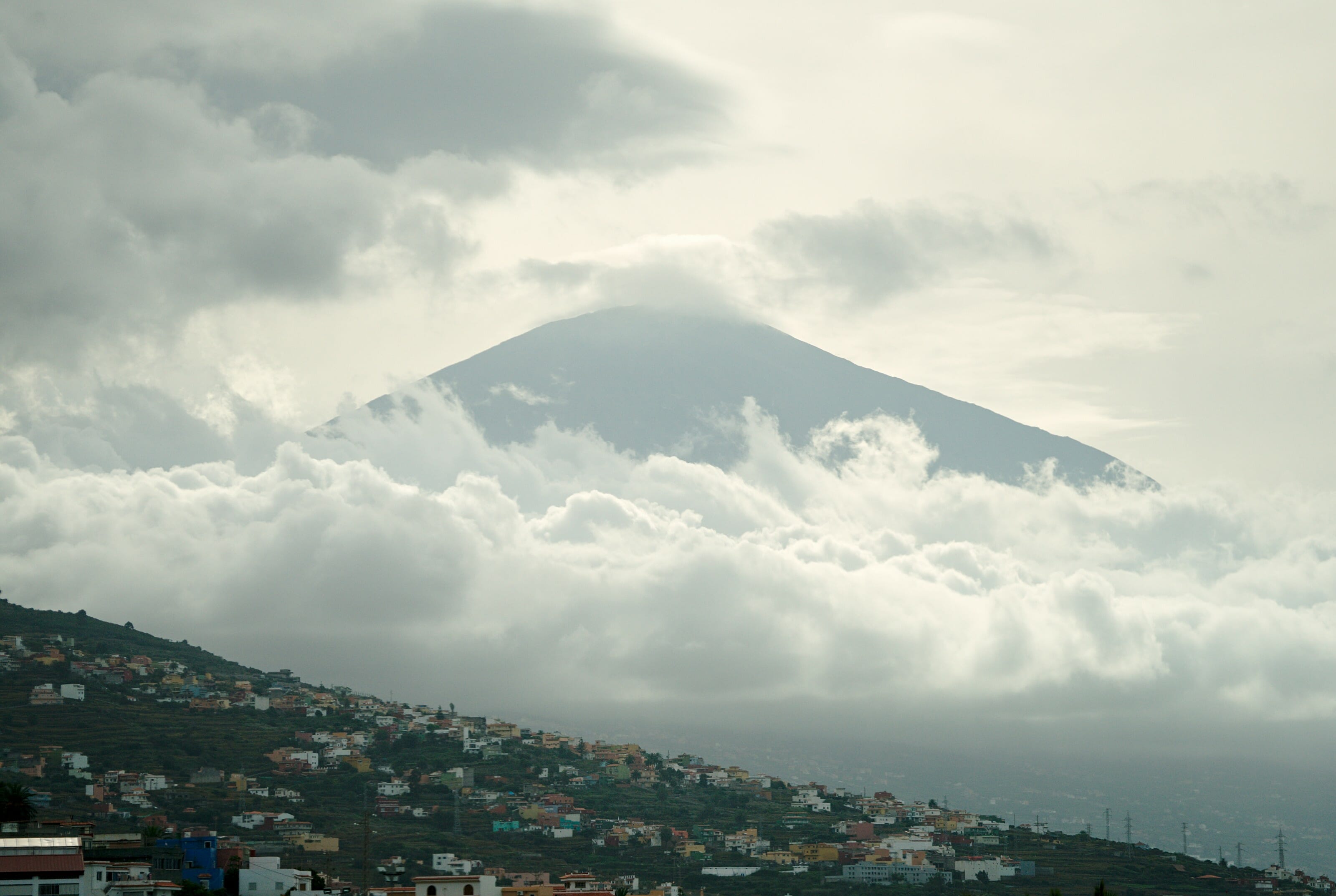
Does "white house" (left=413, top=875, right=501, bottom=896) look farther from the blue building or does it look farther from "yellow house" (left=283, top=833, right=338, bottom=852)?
"yellow house" (left=283, top=833, right=338, bottom=852)

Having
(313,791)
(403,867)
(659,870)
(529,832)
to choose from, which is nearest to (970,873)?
(659,870)

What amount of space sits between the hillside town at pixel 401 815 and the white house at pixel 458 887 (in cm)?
9

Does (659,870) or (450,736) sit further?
(450,736)

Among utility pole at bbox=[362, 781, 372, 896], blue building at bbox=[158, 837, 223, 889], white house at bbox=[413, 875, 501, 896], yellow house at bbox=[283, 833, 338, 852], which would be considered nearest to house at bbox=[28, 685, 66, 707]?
utility pole at bbox=[362, 781, 372, 896]

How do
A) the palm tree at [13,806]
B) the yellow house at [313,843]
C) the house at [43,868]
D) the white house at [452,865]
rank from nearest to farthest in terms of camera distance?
the house at [43,868] → the palm tree at [13,806] → the white house at [452,865] → the yellow house at [313,843]

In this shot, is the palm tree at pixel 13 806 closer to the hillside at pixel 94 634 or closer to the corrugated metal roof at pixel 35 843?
the corrugated metal roof at pixel 35 843

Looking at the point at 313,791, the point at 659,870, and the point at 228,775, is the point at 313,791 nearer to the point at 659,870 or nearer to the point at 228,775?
the point at 228,775

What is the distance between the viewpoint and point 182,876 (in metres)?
81.6

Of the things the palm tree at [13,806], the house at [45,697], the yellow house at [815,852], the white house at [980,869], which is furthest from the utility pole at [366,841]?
the white house at [980,869]

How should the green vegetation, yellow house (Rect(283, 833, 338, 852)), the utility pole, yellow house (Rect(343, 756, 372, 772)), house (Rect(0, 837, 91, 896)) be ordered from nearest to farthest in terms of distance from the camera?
house (Rect(0, 837, 91, 896)), the utility pole, yellow house (Rect(283, 833, 338, 852)), the green vegetation, yellow house (Rect(343, 756, 372, 772))

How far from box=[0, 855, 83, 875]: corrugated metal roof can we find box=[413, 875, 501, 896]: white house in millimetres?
16392

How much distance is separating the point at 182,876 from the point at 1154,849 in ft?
346

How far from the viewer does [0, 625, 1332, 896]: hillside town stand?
268 ft

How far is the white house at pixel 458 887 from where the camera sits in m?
76.9
